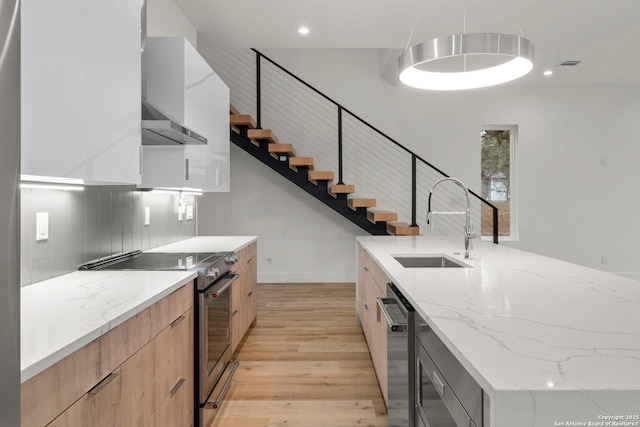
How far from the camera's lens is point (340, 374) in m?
2.95

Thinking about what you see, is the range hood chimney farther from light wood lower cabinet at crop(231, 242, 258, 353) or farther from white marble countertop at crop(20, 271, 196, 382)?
light wood lower cabinet at crop(231, 242, 258, 353)

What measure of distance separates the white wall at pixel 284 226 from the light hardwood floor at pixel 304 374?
145 cm

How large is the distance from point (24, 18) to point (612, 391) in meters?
1.72

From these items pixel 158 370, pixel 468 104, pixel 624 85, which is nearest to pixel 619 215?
pixel 624 85

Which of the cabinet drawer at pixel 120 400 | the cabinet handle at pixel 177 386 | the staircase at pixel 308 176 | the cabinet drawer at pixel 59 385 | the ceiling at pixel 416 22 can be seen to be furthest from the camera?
the staircase at pixel 308 176

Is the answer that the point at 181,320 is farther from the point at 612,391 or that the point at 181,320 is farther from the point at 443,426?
the point at 612,391

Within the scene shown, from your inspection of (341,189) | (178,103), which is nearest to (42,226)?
(178,103)

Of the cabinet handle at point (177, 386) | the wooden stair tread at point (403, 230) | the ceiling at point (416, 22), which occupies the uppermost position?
the ceiling at point (416, 22)

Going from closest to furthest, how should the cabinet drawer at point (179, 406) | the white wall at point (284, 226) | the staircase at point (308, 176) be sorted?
the cabinet drawer at point (179, 406) → the staircase at point (308, 176) → the white wall at point (284, 226)

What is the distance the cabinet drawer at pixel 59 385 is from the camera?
2.97 feet

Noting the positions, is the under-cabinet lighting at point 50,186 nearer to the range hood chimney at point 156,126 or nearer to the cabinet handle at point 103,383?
the range hood chimney at point 156,126

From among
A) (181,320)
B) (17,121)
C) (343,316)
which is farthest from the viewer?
(343,316)

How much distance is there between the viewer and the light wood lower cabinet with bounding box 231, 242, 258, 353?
312 cm

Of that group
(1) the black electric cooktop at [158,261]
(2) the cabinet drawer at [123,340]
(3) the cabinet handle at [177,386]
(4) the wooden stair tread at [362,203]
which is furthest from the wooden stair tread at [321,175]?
(2) the cabinet drawer at [123,340]
